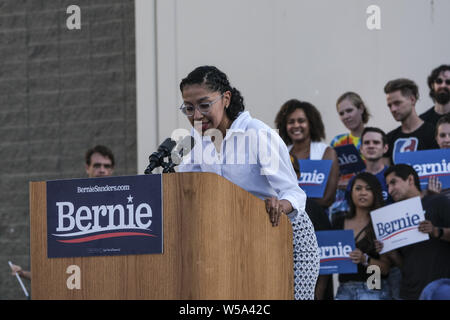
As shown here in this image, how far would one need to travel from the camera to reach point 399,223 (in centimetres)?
588

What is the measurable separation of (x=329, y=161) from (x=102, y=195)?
353 centimetres

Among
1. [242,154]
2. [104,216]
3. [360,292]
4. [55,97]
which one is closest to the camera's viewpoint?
[104,216]

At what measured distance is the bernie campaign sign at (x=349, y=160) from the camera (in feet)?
20.4

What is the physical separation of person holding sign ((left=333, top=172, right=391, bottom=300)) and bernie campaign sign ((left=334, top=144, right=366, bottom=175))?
0.15 m

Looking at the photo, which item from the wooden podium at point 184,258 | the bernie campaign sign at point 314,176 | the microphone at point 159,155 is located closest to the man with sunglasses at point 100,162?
the bernie campaign sign at point 314,176

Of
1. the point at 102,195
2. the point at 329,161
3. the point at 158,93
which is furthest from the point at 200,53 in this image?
A: the point at 102,195

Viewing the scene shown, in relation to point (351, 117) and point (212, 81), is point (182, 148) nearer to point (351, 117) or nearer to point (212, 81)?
point (212, 81)

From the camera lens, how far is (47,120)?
24.8 ft

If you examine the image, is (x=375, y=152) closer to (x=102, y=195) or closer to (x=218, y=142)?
(x=218, y=142)

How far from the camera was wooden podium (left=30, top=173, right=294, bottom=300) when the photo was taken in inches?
107

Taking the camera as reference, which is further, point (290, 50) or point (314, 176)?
point (290, 50)

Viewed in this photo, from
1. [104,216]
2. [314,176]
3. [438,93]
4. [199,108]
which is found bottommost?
[104,216]

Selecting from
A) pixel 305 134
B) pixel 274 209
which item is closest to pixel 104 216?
pixel 274 209

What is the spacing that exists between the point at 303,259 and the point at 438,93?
119 inches
